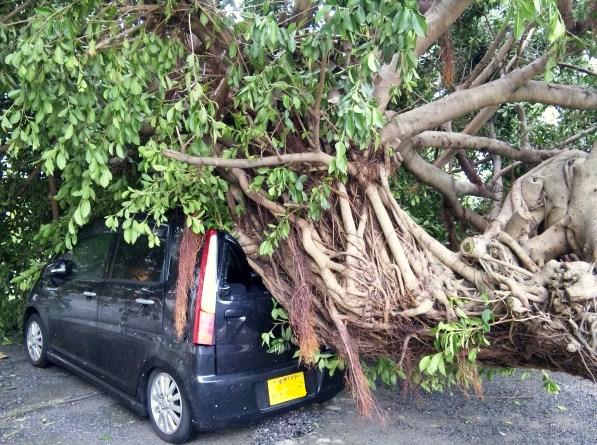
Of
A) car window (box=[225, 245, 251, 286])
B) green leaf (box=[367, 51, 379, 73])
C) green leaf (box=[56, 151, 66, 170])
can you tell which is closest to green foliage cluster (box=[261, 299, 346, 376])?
car window (box=[225, 245, 251, 286])

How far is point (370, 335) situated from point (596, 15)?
3401 mm

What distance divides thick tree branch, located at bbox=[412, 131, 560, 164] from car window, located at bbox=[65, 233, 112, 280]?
116 inches

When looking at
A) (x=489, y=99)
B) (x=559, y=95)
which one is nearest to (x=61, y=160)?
(x=489, y=99)

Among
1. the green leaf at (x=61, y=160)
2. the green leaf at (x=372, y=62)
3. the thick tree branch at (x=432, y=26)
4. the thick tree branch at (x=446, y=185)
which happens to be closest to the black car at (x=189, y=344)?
the green leaf at (x=61, y=160)

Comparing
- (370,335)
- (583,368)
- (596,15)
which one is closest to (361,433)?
(370,335)

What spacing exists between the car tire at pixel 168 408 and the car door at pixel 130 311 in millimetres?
197

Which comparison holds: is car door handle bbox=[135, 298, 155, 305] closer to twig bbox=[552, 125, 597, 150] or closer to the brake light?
the brake light

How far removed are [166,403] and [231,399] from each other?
563 millimetres

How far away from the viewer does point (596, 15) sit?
432 cm

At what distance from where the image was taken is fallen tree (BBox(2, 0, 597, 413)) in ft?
9.25

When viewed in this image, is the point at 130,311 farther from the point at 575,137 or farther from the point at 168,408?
the point at 575,137

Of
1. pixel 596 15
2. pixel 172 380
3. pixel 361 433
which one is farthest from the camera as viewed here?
pixel 596 15

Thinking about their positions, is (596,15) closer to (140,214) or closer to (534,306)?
(534,306)

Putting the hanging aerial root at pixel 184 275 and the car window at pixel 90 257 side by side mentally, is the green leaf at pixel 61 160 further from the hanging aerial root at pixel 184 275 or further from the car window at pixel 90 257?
the car window at pixel 90 257
